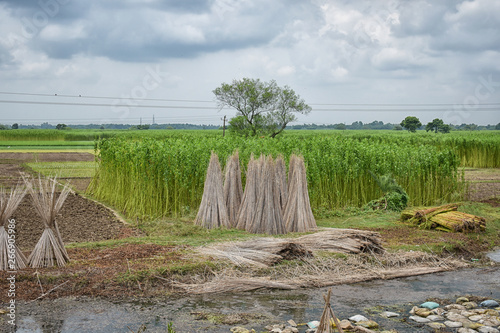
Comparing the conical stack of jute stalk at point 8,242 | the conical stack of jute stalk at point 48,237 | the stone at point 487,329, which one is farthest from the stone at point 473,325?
the conical stack of jute stalk at point 8,242

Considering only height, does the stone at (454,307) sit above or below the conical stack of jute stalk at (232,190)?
below

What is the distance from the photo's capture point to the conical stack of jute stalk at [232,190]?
10.0m

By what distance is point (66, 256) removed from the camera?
724 cm

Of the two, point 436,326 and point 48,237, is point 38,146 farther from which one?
point 436,326

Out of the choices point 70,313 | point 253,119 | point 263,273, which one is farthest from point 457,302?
point 253,119

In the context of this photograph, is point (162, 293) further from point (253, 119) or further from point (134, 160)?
point (253, 119)

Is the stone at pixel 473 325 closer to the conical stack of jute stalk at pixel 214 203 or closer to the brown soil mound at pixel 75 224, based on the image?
the conical stack of jute stalk at pixel 214 203

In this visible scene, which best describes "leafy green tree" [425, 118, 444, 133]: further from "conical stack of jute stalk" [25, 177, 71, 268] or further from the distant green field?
"conical stack of jute stalk" [25, 177, 71, 268]

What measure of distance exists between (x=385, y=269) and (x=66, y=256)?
4.92 metres

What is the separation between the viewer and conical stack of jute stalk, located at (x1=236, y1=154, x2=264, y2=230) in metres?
9.58

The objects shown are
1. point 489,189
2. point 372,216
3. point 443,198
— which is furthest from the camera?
point 489,189

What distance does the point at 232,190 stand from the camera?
10.0 metres

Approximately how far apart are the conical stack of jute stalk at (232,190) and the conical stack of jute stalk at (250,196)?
276mm

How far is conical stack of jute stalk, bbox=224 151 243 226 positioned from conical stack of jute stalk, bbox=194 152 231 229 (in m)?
0.18
